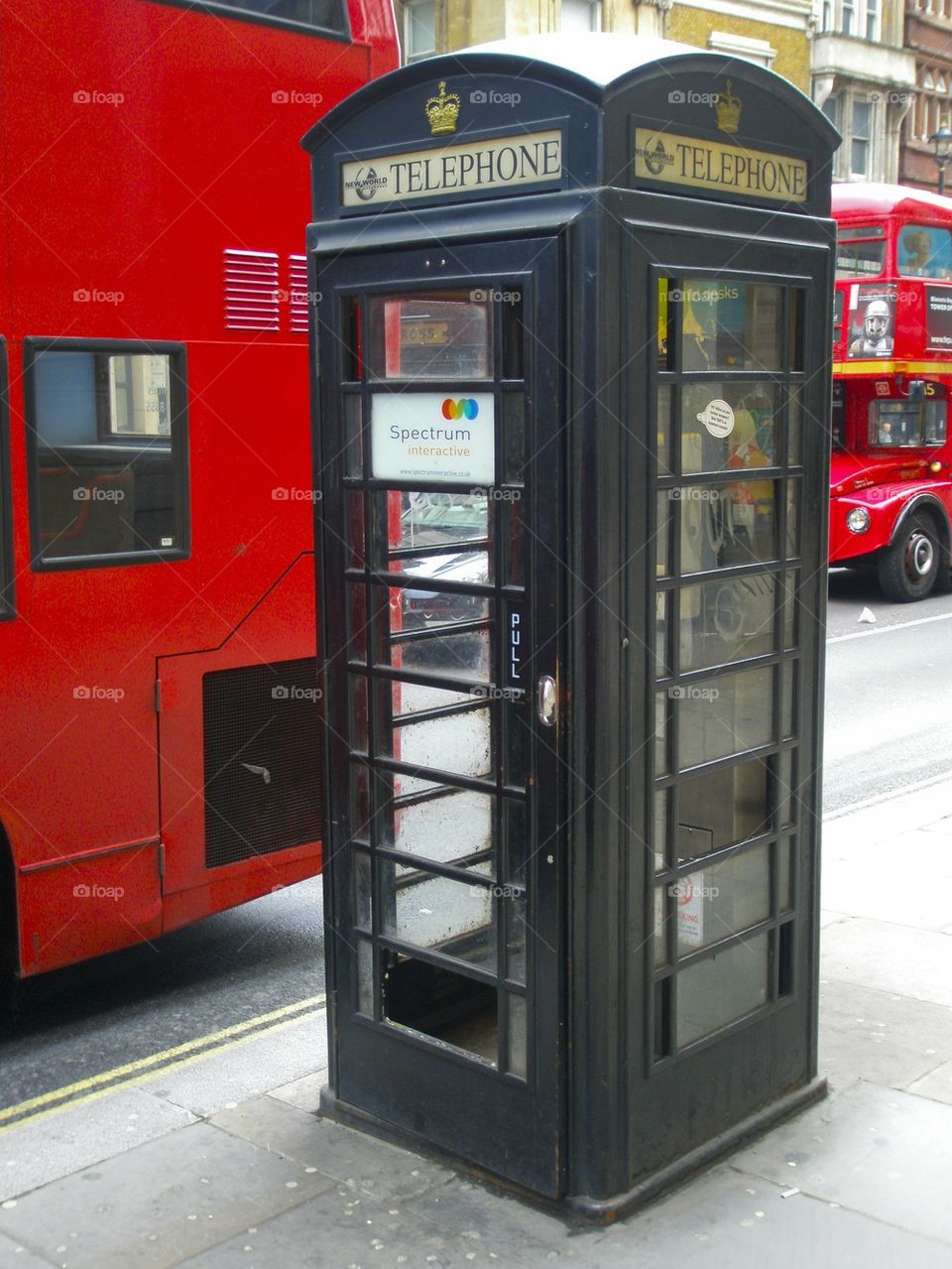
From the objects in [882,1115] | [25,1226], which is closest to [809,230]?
[882,1115]

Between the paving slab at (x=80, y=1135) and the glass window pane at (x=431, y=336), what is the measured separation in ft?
7.39

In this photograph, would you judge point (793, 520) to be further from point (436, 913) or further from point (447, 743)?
point (436, 913)

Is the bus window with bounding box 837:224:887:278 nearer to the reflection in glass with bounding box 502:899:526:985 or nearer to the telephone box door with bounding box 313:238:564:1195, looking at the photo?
the telephone box door with bounding box 313:238:564:1195

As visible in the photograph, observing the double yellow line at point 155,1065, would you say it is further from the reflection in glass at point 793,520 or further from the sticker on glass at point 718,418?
Answer: the sticker on glass at point 718,418

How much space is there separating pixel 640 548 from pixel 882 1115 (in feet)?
6.19

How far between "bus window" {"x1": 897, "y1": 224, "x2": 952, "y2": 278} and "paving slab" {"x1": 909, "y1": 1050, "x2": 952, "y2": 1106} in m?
15.0

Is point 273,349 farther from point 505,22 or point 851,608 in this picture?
point 505,22

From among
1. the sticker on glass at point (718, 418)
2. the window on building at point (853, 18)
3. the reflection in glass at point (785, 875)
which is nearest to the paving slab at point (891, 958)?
the reflection in glass at point (785, 875)

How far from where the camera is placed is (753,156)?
3.83 metres

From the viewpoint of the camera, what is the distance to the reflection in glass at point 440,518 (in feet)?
12.5

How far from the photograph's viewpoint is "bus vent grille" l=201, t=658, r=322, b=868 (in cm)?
552

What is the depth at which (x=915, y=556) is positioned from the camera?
58.3ft

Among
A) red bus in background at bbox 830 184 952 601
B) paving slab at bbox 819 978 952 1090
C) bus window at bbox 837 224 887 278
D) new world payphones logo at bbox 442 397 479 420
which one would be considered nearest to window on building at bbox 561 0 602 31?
red bus in background at bbox 830 184 952 601

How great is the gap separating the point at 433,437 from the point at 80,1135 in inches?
89.7
